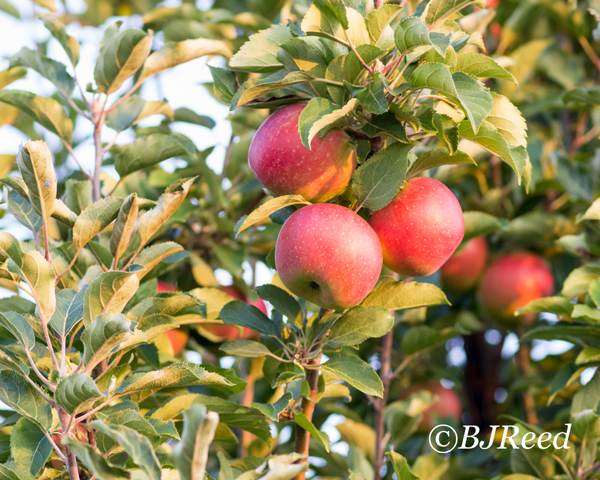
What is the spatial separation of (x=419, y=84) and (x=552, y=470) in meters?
1.09

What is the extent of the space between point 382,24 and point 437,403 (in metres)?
2.05

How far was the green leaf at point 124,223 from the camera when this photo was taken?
99 centimetres

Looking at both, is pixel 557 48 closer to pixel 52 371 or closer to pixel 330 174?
pixel 330 174

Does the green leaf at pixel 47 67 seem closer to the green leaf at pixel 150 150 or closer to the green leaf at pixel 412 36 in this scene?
the green leaf at pixel 150 150

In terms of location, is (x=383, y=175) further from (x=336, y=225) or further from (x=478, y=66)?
(x=478, y=66)

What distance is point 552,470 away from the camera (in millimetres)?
1494

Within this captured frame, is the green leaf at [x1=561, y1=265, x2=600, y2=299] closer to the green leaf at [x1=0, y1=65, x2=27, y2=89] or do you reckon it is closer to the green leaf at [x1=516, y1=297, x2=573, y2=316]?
the green leaf at [x1=516, y1=297, x2=573, y2=316]

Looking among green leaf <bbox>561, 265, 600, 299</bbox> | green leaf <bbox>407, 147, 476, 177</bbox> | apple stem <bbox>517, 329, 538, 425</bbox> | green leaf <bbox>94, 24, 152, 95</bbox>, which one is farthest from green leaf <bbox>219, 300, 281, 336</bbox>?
apple stem <bbox>517, 329, 538, 425</bbox>

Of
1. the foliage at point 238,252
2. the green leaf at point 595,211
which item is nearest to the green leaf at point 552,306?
the foliage at point 238,252

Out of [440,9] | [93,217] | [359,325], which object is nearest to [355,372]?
[359,325]

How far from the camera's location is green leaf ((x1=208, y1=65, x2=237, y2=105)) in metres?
1.16

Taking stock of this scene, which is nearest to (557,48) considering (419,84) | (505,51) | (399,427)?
(505,51)

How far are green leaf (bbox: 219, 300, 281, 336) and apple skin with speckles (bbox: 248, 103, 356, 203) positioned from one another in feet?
0.93

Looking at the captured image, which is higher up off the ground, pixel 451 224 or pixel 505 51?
pixel 451 224
